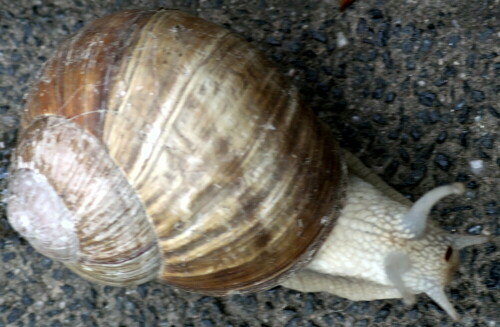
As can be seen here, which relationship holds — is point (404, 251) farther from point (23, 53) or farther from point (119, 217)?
point (23, 53)

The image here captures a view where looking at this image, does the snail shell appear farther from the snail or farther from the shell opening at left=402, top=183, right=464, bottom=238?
the shell opening at left=402, top=183, right=464, bottom=238

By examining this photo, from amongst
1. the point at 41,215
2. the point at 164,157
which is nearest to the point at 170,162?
the point at 164,157

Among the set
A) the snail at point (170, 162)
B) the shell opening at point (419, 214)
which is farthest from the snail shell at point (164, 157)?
the shell opening at point (419, 214)

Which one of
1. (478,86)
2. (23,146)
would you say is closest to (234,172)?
(23,146)

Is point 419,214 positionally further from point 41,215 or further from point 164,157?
point 41,215

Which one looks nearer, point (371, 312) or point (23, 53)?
point (371, 312)

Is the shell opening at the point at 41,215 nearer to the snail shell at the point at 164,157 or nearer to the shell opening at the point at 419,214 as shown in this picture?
the snail shell at the point at 164,157

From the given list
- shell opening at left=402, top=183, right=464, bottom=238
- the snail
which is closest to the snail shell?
the snail

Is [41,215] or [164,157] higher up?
[164,157]

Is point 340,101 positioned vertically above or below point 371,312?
above
